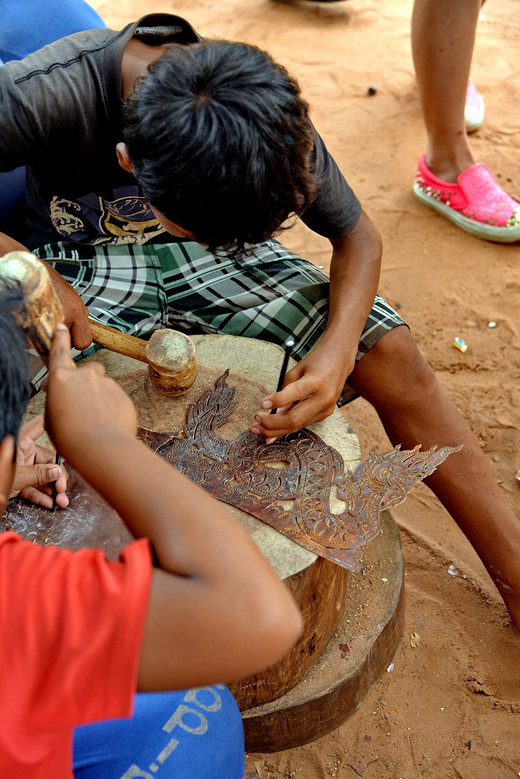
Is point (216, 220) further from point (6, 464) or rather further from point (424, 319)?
point (424, 319)

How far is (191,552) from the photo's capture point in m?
1.03

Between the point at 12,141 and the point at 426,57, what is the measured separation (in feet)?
6.74

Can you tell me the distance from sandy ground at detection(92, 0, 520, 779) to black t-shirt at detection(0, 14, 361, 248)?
3.98 ft

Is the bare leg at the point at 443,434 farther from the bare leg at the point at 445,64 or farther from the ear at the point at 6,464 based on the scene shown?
the bare leg at the point at 445,64

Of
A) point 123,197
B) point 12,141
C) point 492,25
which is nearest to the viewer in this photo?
point 12,141

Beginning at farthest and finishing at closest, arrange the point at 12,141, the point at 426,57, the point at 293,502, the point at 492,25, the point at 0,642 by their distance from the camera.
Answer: the point at 492,25, the point at 426,57, the point at 12,141, the point at 293,502, the point at 0,642

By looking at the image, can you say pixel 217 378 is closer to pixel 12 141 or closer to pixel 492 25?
pixel 12 141

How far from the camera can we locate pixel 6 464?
1.02 metres

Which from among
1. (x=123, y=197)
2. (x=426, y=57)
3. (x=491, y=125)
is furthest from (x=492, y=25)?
(x=123, y=197)

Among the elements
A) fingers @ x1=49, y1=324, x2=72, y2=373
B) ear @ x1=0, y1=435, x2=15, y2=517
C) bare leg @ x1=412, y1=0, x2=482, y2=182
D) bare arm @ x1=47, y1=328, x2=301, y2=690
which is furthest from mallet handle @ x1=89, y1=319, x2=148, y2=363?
bare leg @ x1=412, y1=0, x2=482, y2=182

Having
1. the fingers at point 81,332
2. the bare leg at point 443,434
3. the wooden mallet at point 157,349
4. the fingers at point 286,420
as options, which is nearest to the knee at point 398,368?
the bare leg at point 443,434

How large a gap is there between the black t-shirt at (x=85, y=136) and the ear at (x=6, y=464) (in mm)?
1032

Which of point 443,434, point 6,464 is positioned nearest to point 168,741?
point 6,464

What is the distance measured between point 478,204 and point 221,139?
8.20ft
